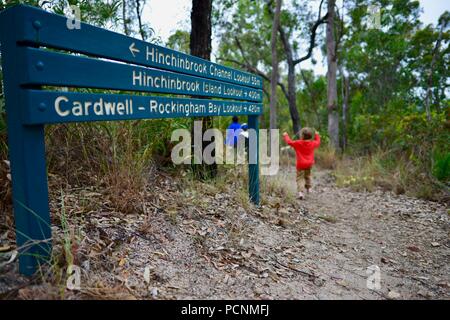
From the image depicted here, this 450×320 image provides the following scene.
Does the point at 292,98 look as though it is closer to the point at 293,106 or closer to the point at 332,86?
the point at 293,106

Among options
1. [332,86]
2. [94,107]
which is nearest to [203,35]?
[94,107]

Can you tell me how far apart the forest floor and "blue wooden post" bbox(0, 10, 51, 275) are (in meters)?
0.16

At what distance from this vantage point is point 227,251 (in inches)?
103

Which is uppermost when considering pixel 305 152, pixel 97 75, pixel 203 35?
pixel 203 35

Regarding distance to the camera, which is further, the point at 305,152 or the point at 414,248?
the point at 305,152

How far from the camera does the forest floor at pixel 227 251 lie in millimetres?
1901

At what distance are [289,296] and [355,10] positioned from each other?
43.0 feet

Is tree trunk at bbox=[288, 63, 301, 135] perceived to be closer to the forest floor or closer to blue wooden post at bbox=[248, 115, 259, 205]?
the forest floor

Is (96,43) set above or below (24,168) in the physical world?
above

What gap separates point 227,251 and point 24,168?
5.34 feet

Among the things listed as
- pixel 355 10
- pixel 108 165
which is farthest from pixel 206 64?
pixel 355 10

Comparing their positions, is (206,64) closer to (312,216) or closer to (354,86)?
(312,216)

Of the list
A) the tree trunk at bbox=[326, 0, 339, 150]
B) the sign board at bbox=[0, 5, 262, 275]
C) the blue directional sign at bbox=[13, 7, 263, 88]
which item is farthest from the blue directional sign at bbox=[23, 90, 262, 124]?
the tree trunk at bbox=[326, 0, 339, 150]

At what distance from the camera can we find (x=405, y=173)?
19.2 ft
